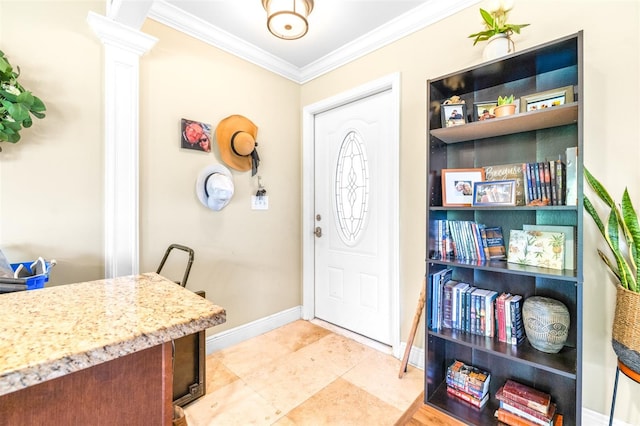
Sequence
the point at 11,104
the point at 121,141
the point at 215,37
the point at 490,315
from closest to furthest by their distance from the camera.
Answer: the point at 11,104, the point at 490,315, the point at 121,141, the point at 215,37

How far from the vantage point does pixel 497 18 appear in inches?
58.4

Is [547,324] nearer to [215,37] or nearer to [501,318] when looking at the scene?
[501,318]

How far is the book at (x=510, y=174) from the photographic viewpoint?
4.89ft

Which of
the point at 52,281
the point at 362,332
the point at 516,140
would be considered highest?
the point at 516,140

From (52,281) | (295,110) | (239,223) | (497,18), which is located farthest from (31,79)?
(497,18)

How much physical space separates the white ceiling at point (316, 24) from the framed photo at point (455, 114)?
28.0 inches

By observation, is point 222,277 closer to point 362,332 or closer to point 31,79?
point 362,332

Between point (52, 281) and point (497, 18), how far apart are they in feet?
9.04

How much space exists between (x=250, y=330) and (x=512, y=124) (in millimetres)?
2334

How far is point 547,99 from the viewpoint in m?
1.39

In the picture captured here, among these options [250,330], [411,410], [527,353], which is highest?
[527,353]

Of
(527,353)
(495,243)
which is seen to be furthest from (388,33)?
(527,353)

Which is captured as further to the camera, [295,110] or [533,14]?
[295,110]

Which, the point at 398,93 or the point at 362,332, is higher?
the point at 398,93
